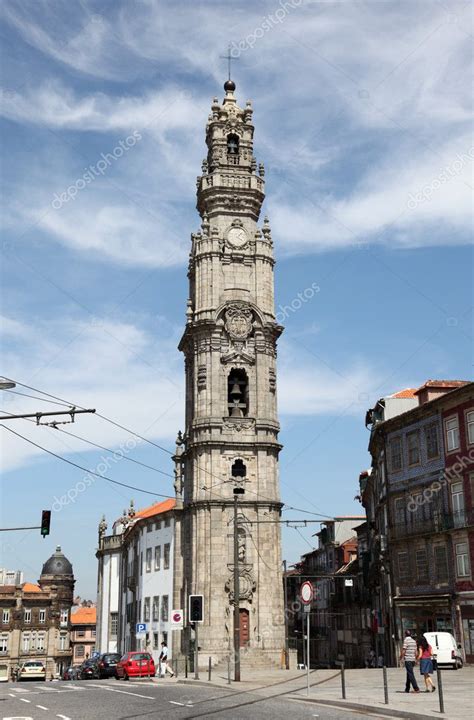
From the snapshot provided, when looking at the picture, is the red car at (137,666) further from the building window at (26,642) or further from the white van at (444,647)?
the building window at (26,642)

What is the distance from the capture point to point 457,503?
42.6 metres

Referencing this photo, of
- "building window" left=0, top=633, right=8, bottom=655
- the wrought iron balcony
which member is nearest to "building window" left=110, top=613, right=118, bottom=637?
"building window" left=0, top=633, right=8, bottom=655

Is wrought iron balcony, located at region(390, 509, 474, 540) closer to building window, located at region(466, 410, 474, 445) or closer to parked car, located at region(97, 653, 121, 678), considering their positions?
building window, located at region(466, 410, 474, 445)

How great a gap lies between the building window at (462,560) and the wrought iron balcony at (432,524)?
1.04m

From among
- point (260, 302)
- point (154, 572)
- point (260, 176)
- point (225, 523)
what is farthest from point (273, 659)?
point (260, 176)

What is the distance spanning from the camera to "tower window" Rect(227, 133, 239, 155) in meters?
63.2

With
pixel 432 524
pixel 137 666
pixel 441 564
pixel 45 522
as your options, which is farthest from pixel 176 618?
pixel 432 524

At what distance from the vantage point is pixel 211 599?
168 ft

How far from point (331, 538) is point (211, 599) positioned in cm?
4040

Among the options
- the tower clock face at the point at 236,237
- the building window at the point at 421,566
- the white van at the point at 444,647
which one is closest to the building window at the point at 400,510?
the building window at the point at 421,566

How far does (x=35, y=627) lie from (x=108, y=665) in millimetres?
58123

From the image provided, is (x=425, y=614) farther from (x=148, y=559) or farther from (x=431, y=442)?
(x=148, y=559)

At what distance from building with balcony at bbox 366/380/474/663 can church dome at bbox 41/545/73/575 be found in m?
64.9

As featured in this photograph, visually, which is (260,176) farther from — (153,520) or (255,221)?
(153,520)
